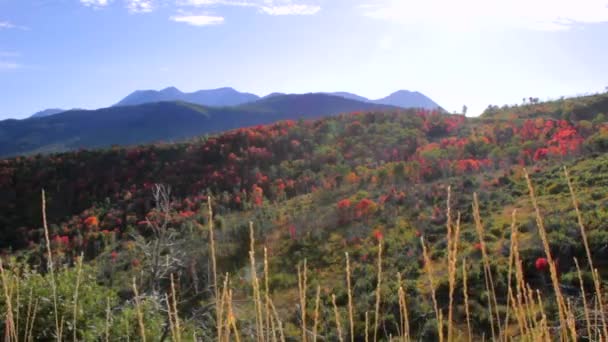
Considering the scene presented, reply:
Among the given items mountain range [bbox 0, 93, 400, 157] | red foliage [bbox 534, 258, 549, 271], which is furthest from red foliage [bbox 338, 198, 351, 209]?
mountain range [bbox 0, 93, 400, 157]

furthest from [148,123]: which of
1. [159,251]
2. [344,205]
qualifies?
[159,251]

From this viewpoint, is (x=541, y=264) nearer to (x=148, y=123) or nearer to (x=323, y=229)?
(x=323, y=229)

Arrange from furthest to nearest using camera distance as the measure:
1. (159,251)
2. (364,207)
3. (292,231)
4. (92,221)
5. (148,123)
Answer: (148,123)
(92,221)
(364,207)
(292,231)
(159,251)

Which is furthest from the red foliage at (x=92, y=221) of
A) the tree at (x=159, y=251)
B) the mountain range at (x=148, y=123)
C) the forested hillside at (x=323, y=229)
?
the mountain range at (x=148, y=123)

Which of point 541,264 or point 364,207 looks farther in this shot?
point 364,207

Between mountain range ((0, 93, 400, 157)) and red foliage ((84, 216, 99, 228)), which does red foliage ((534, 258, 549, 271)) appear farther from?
mountain range ((0, 93, 400, 157))

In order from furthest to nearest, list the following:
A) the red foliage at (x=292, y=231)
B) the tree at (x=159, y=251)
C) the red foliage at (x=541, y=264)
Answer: the red foliage at (x=292, y=231), the red foliage at (x=541, y=264), the tree at (x=159, y=251)

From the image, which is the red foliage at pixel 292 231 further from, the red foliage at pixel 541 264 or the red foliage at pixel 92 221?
the red foliage at pixel 92 221

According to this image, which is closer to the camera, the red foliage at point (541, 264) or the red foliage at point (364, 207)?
the red foliage at point (541, 264)

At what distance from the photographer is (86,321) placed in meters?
6.21

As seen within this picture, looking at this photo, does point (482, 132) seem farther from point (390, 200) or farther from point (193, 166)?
point (193, 166)

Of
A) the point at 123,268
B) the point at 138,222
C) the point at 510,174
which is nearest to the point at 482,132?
the point at 510,174

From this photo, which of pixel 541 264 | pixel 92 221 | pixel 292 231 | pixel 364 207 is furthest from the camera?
pixel 92 221

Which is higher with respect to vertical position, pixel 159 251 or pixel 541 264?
pixel 159 251
